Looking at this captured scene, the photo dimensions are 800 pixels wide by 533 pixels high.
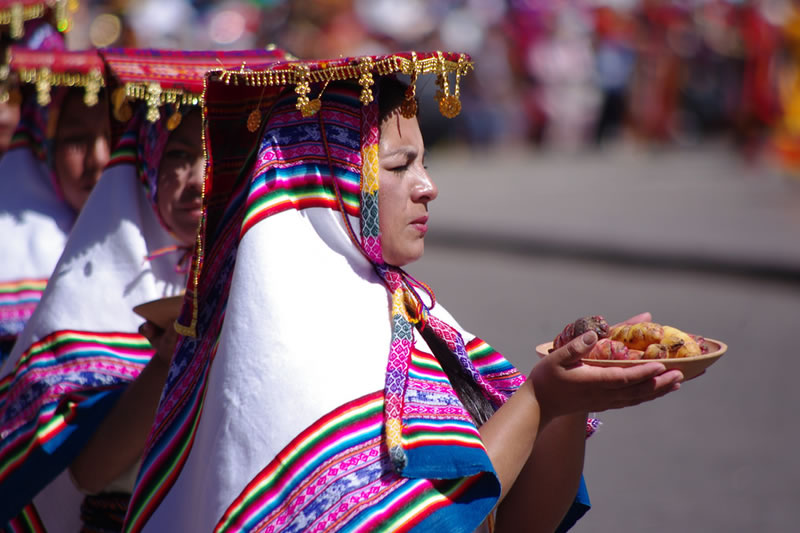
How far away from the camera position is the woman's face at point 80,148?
284 centimetres

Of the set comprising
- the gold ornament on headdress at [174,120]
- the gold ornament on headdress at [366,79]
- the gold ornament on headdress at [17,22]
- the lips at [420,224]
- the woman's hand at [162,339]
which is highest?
the gold ornament on headdress at [17,22]

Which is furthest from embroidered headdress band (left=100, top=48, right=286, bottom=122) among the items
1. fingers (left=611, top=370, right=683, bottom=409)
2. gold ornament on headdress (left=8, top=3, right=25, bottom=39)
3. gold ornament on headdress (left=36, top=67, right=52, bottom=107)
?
fingers (left=611, top=370, right=683, bottom=409)

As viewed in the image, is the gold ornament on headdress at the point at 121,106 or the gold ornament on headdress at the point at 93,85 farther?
the gold ornament on headdress at the point at 93,85

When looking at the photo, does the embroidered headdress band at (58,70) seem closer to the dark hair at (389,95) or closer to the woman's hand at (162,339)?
the woman's hand at (162,339)

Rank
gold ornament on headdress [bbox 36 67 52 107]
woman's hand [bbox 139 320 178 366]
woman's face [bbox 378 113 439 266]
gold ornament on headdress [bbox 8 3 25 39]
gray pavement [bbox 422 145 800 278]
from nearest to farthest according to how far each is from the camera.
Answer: woman's face [bbox 378 113 439 266] → woman's hand [bbox 139 320 178 366] → gold ornament on headdress [bbox 36 67 52 107] → gold ornament on headdress [bbox 8 3 25 39] → gray pavement [bbox 422 145 800 278]

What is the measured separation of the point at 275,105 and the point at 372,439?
0.65m

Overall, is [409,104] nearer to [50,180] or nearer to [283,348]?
[283,348]

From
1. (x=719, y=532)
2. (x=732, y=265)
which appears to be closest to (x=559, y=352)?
(x=719, y=532)

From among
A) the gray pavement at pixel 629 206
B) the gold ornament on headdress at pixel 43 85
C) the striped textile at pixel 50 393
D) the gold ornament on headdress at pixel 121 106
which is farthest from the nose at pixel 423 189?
the gray pavement at pixel 629 206

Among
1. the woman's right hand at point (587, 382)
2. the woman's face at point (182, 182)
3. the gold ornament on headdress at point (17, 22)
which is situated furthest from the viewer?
the gold ornament on headdress at point (17, 22)

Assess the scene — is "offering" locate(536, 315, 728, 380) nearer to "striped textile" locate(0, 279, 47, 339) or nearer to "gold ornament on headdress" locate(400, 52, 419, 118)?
"gold ornament on headdress" locate(400, 52, 419, 118)

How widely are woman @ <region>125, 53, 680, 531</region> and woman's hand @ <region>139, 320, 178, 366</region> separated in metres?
0.17

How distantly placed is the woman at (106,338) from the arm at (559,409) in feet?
2.65

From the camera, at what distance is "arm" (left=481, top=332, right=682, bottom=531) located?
183 cm
